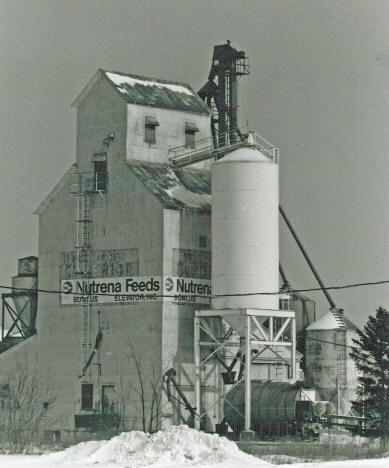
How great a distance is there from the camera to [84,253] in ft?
251

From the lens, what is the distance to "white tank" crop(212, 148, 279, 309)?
2822 inches

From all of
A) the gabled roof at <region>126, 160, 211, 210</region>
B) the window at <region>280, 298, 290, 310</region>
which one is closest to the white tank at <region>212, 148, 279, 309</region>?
the gabled roof at <region>126, 160, 211, 210</region>

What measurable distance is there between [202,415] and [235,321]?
5.29 metres

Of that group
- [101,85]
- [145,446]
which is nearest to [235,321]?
[101,85]

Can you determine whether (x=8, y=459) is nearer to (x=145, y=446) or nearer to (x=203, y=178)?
(x=145, y=446)

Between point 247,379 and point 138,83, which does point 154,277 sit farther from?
point 138,83

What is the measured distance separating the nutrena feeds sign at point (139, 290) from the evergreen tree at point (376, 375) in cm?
834

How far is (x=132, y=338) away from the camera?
240 ft

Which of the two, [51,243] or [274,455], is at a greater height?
[51,243]

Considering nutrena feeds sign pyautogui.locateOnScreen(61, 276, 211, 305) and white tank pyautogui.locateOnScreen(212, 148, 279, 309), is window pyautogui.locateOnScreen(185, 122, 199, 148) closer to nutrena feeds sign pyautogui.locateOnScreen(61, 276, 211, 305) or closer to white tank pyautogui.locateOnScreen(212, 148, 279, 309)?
white tank pyautogui.locateOnScreen(212, 148, 279, 309)

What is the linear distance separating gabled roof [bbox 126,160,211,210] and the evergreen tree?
11003 millimetres

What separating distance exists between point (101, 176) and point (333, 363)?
15692 millimetres

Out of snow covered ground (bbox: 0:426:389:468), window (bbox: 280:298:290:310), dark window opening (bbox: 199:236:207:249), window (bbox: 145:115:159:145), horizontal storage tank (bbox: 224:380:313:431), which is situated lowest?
snow covered ground (bbox: 0:426:389:468)

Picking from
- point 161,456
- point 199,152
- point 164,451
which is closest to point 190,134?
point 199,152
